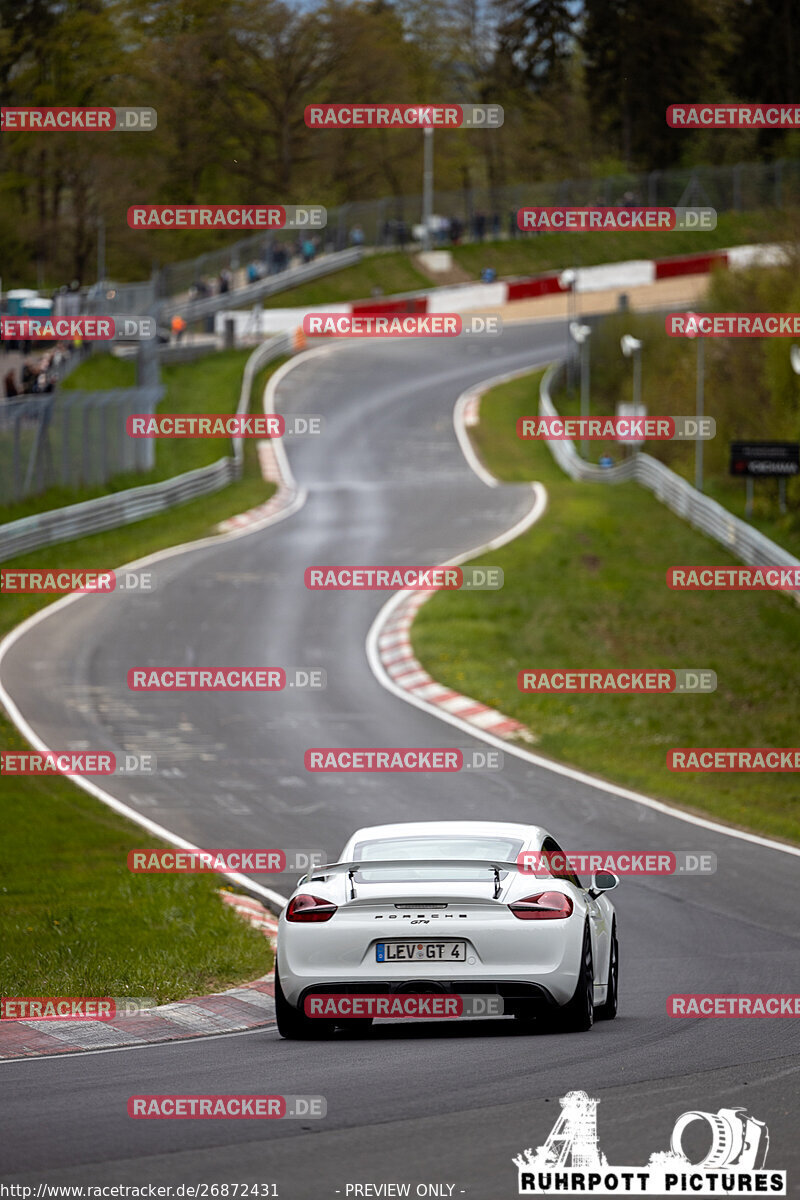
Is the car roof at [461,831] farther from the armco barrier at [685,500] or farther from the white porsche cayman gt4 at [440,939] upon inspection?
the armco barrier at [685,500]

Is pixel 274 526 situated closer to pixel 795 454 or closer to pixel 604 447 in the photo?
pixel 795 454

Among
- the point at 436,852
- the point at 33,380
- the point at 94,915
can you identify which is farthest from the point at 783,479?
the point at 436,852

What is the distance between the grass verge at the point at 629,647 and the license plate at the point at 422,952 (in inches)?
402

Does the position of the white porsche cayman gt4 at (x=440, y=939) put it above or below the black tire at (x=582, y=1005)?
above

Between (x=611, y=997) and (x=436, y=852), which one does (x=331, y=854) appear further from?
(x=436, y=852)

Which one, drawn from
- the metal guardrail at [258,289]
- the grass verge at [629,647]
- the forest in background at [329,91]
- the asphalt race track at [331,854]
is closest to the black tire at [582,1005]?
the asphalt race track at [331,854]

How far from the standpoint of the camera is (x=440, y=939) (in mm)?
8602

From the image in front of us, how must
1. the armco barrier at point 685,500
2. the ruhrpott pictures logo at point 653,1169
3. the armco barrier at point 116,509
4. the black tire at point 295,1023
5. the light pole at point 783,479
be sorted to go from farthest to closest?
the light pole at point 783,479, the armco barrier at point 685,500, the armco barrier at point 116,509, the black tire at point 295,1023, the ruhrpott pictures logo at point 653,1169

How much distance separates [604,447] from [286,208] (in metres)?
22.8

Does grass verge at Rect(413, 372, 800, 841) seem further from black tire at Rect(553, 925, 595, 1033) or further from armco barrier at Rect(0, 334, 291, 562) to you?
black tire at Rect(553, 925, 595, 1033)

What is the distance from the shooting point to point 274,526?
129 ft

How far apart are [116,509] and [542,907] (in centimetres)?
3070

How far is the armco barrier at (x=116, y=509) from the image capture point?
3406 centimetres

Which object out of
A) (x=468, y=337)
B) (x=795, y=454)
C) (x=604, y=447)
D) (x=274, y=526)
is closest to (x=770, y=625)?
(x=795, y=454)
